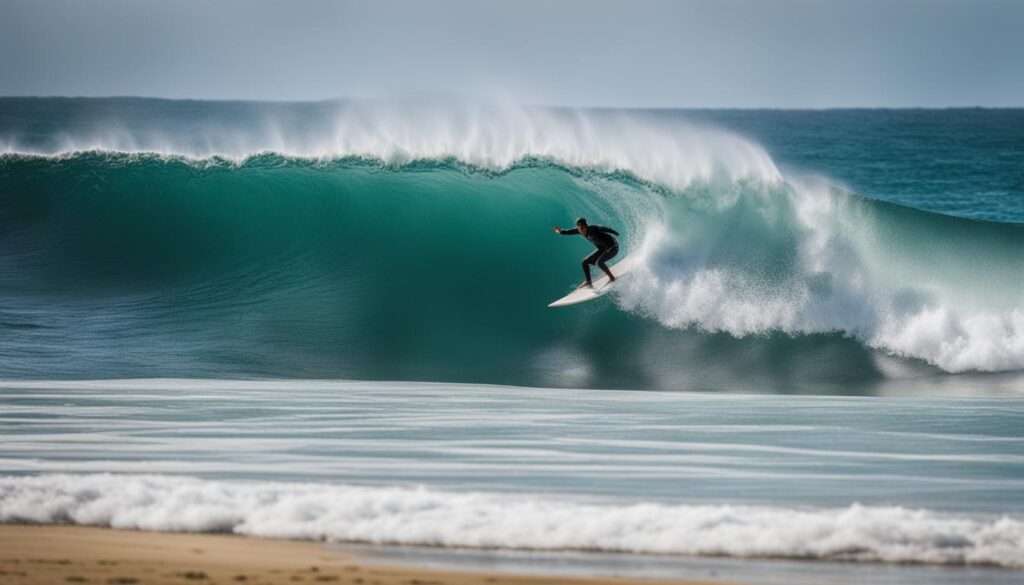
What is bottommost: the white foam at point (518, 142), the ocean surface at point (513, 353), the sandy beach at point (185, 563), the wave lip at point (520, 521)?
the sandy beach at point (185, 563)

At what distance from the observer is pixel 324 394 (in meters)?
11.1

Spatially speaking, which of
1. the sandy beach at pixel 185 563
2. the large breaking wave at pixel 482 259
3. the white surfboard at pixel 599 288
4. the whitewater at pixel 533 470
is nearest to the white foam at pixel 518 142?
the large breaking wave at pixel 482 259

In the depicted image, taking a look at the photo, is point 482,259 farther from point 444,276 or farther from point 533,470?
point 533,470

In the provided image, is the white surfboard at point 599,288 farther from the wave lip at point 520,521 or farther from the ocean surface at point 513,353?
the wave lip at point 520,521

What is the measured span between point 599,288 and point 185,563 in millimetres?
8398

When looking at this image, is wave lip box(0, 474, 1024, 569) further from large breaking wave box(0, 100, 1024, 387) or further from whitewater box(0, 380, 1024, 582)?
large breaking wave box(0, 100, 1024, 387)

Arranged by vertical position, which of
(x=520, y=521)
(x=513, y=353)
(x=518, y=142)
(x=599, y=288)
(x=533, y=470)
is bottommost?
(x=520, y=521)

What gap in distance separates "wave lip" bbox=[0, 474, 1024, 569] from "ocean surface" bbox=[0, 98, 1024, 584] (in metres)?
0.02

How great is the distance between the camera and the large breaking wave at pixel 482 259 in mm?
13484

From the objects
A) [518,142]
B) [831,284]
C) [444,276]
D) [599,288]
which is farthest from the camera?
[518,142]

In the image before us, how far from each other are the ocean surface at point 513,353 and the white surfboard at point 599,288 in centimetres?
15

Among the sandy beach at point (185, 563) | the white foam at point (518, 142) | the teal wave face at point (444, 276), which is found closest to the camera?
the sandy beach at point (185, 563)

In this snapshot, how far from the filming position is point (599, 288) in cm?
1395

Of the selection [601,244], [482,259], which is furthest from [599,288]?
[482,259]
